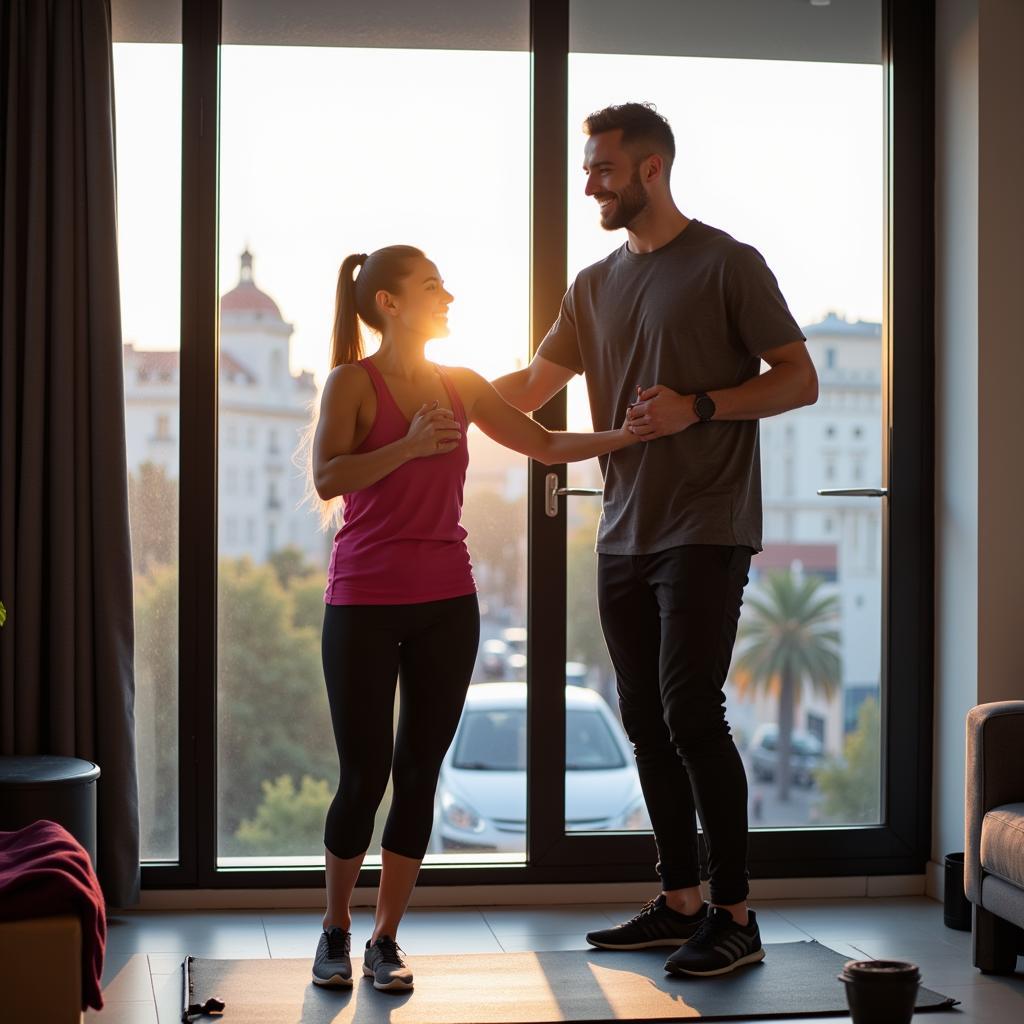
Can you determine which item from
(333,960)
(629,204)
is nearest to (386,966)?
(333,960)

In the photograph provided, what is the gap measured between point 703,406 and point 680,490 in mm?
189

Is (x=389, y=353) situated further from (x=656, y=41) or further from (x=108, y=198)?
(x=656, y=41)

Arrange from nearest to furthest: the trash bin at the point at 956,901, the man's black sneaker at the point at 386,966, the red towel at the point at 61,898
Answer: the red towel at the point at 61,898
the man's black sneaker at the point at 386,966
the trash bin at the point at 956,901

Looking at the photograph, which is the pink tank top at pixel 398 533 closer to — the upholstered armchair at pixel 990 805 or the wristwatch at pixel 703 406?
the wristwatch at pixel 703 406

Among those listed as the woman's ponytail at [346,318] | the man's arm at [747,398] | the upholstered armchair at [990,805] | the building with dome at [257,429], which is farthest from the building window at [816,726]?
the woman's ponytail at [346,318]

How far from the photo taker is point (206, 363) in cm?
350

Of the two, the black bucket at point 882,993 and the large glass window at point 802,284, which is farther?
the large glass window at point 802,284

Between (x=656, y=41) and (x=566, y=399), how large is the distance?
101cm

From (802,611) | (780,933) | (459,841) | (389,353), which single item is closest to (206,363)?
(389,353)

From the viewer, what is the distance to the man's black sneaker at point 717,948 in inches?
112

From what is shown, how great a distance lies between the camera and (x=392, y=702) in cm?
279

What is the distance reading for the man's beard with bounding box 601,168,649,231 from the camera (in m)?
3.01

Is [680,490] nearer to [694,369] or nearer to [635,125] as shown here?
[694,369]

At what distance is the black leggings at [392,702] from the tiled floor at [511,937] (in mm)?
468
